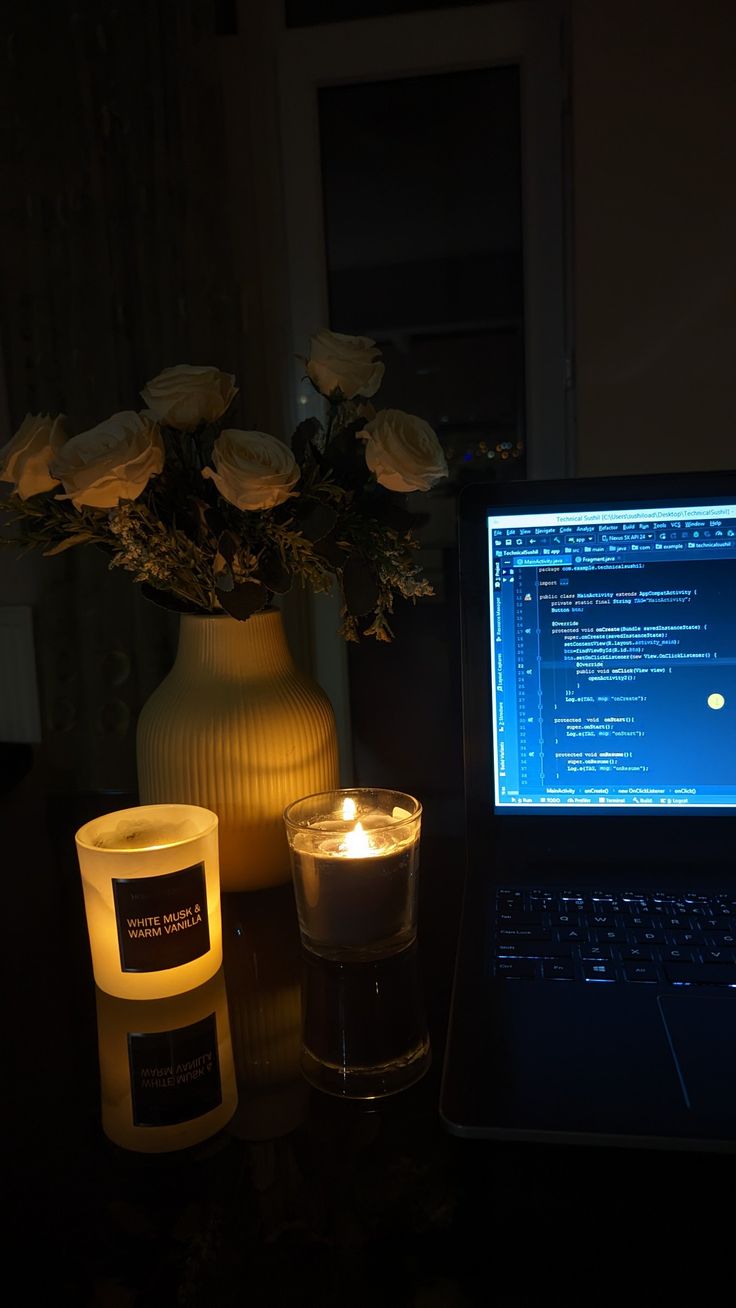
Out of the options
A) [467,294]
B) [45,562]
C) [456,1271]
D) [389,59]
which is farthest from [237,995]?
[389,59]

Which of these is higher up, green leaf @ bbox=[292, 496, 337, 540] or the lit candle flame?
green leaf @ bbox=[292, 496, 337, 540]

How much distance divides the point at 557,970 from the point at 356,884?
0.14m

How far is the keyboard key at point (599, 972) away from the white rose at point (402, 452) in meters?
0.37

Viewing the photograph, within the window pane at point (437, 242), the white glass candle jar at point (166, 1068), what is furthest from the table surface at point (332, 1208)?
the window pane at point (437, 242)

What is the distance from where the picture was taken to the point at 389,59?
2332 mm

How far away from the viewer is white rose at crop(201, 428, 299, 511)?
65cm

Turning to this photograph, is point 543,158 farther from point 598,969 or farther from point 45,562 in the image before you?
point 598,969

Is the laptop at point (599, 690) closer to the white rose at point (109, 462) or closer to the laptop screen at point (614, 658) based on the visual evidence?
the laptop screen at point (614, 658)

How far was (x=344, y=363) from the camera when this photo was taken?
2.47ft

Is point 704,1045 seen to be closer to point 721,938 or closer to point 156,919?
point 721,938

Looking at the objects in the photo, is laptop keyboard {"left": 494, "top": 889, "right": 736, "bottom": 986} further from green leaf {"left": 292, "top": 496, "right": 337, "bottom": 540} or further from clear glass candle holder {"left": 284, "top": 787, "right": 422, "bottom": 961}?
green leaf {"left": 292, "top": 496, "right": 337, "bottom": 540}

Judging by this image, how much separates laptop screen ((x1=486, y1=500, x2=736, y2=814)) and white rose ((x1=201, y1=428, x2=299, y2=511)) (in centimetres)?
20

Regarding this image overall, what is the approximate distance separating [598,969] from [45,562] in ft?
7.13

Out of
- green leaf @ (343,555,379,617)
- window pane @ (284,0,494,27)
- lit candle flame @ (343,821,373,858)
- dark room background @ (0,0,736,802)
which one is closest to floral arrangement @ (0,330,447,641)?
green leaf @ (343,555,379,617)
